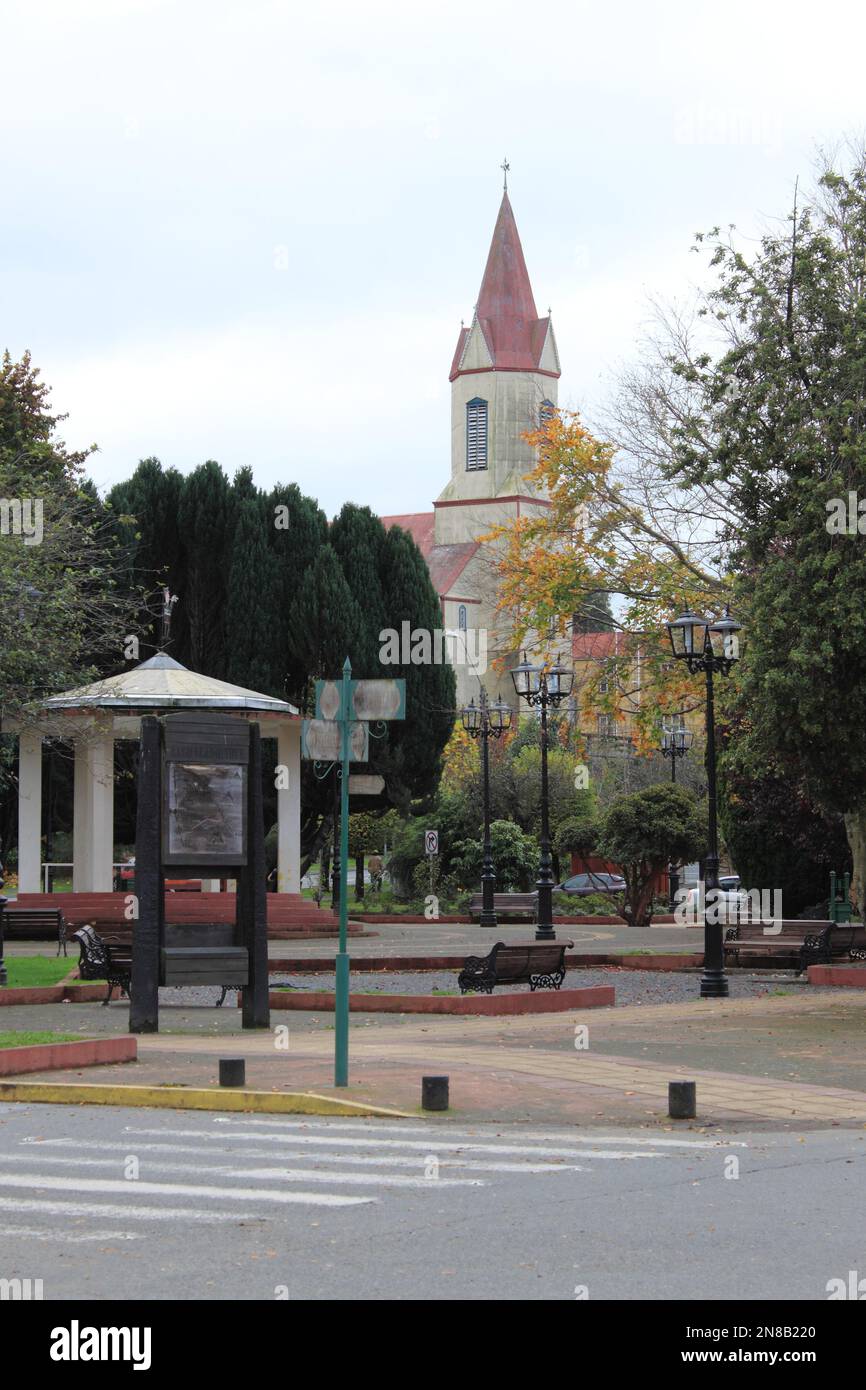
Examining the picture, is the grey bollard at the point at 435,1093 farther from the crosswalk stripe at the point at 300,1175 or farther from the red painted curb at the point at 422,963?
the red painted curb at the point at 422,963

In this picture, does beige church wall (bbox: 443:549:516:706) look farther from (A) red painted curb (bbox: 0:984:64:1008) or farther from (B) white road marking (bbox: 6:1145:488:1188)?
(B) white road marking (bbox: 6:1145:488:1188)

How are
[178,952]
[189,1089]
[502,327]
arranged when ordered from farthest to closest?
[502,327], [178,952], [189,1089]

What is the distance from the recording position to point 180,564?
48.1m

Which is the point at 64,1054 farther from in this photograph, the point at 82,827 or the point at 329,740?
the point at 82,827

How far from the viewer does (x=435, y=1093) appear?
12625mm

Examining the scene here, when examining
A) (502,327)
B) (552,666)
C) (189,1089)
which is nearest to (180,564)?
(552,666)

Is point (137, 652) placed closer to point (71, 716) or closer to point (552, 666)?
point (71, 716)

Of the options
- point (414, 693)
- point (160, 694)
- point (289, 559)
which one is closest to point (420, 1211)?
point (160, 694)

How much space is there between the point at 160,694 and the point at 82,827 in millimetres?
5442

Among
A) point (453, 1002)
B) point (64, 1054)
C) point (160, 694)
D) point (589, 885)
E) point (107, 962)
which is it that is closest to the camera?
point (64, 1054)

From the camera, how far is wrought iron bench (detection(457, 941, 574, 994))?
22.4 metres

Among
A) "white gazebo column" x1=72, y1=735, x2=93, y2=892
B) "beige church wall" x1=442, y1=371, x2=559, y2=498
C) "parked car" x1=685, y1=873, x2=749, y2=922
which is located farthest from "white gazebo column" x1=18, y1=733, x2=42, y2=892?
"beige church wall" x1=442, y1=371, x2=559, y2=498

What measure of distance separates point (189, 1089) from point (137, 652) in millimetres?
32938

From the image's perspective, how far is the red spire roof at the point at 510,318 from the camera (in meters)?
98.9
